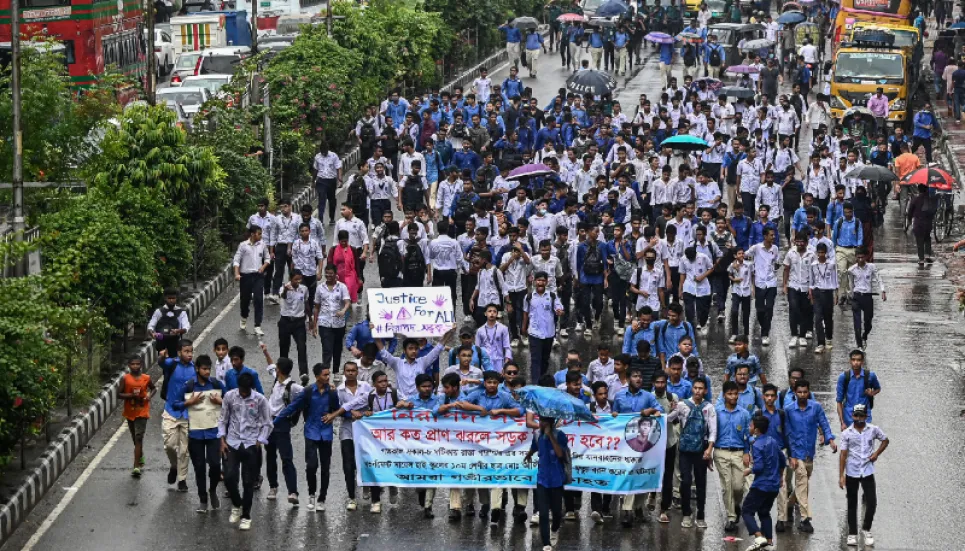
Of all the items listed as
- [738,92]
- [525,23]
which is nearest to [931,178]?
[738,92]

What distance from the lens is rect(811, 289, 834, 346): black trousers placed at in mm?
21188

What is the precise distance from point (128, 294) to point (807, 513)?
849 cm

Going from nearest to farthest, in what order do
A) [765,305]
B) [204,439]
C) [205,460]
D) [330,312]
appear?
[204,439] → [205,460] → [330,312] → [765,305]

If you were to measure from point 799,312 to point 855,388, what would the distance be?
218 inches

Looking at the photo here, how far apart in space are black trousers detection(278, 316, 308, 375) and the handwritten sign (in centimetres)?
116

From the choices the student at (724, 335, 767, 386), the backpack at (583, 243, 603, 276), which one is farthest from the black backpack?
the student at (724, 335, 767, 386)

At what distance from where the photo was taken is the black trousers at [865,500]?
48.4 ft

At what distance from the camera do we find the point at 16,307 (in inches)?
629

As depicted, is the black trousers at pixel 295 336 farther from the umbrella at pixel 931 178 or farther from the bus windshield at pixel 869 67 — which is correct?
the bus windshield at pixel 869 67

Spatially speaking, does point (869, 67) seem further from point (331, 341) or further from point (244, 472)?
point (244, 472)

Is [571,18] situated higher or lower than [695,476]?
higher

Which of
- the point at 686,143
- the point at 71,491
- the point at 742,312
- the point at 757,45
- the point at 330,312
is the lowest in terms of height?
the point at 71,491

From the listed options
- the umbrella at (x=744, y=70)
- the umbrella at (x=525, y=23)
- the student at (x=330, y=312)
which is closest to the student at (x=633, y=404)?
the student at (x=330, y=312)

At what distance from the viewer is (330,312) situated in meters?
19.1
